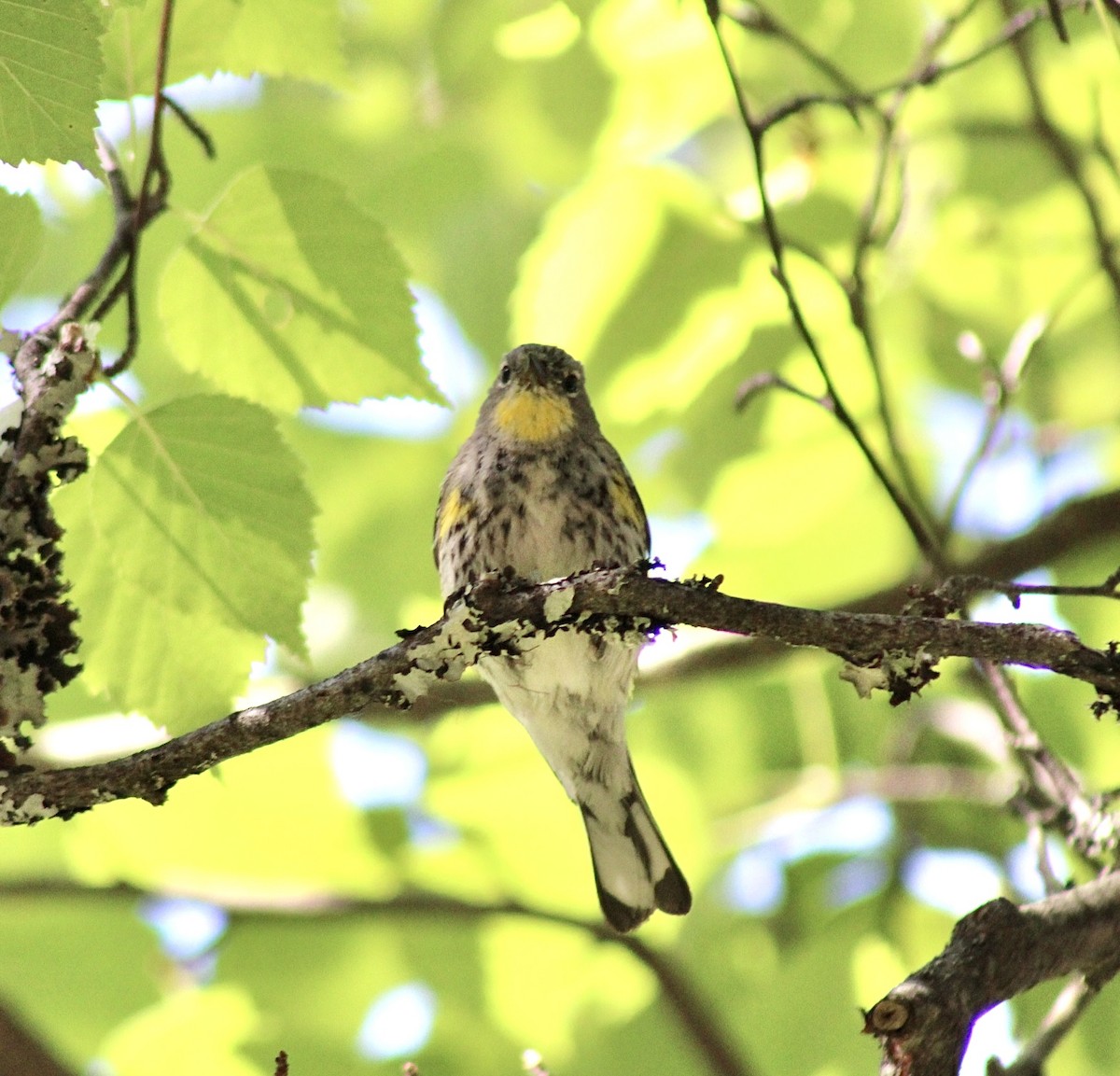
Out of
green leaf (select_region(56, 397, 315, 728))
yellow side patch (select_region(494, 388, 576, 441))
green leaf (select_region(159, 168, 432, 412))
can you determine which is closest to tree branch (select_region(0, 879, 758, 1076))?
yellow side patch (select_region(494, 388, 576, 441))

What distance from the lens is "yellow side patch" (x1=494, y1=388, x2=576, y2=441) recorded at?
4.50 metres

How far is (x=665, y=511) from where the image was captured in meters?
5.64

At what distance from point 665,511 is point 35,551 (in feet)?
11.4

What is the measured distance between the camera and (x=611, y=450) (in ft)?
14.9

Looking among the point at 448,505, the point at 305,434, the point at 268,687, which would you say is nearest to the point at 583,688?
the point at 448,505

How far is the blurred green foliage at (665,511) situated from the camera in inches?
166

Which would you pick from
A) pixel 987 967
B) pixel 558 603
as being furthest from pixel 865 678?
→ pixel 987 967

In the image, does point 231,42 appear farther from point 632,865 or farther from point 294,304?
point 632,865

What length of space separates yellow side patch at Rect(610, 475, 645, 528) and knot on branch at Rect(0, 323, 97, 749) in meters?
2.12

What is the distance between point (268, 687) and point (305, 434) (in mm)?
1339

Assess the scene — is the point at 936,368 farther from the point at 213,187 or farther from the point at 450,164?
the point at 213,187

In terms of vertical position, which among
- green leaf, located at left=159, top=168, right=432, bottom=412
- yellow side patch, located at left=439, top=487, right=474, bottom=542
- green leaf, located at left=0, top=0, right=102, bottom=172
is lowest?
green leaf, located at left=0, top=0, right=102, bottom=172

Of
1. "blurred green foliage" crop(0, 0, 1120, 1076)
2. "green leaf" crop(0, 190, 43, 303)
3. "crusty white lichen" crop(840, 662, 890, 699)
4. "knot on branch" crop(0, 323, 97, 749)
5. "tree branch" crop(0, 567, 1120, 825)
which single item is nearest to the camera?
"tree branch" crop(0, 567, 1120, 825)

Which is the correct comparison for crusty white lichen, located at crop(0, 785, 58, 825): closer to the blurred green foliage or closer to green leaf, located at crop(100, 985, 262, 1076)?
the blurred green foliage
